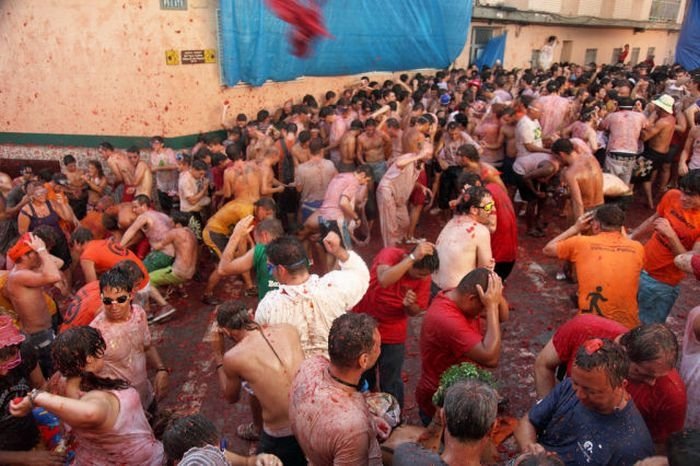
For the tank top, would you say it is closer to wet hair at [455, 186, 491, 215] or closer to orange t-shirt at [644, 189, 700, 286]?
wet hair at [455, 186, 491, 215]

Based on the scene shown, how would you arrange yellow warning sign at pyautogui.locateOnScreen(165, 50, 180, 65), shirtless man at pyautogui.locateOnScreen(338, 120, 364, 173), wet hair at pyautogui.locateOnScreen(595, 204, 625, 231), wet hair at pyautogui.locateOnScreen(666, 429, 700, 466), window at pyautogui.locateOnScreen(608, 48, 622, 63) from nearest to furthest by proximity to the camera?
wet hair at pyautogui.locateOnScreen(666, 429, 700, 466), wet hair at pyautogui.locateOnScreen(595, 204, 625, 231), shirtless man at pyautogui.locateOnScreen(338, 120, 364, 173), yellow warning sign at pyautogui.locateOnScreen(165, 50, 180, 65), window at pyautogui.locateOnScreen(608, 48, 622, 63)

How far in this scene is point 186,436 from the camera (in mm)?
2229

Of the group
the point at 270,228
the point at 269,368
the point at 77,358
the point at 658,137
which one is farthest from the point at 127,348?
the point at 658,137

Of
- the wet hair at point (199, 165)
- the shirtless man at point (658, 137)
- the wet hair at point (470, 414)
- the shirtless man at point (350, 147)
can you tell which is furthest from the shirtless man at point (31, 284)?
the shirtless man at point (658, 137)

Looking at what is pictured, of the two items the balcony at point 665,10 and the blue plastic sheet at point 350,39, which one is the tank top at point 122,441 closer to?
the blue plastic sheet at point 350,39

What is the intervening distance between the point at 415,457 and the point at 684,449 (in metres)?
0.96

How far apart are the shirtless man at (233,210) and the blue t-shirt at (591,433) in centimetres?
413

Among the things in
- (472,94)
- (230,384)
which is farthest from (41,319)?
(472,94)

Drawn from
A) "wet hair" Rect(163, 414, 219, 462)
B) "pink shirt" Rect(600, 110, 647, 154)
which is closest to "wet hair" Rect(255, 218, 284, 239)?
"wet hair" Rect(163, 414, 219, 462)

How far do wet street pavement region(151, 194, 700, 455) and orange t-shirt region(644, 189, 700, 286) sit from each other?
134cm

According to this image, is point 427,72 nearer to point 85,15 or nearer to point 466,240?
point 85,15

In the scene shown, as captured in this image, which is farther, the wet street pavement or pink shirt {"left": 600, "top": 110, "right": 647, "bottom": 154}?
pink shirt {"left": 600, "top": 110, "right": 647, "bottom": 154}

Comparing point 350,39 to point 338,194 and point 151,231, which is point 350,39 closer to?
point 338,194

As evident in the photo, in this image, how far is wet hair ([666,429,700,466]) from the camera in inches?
70.5
